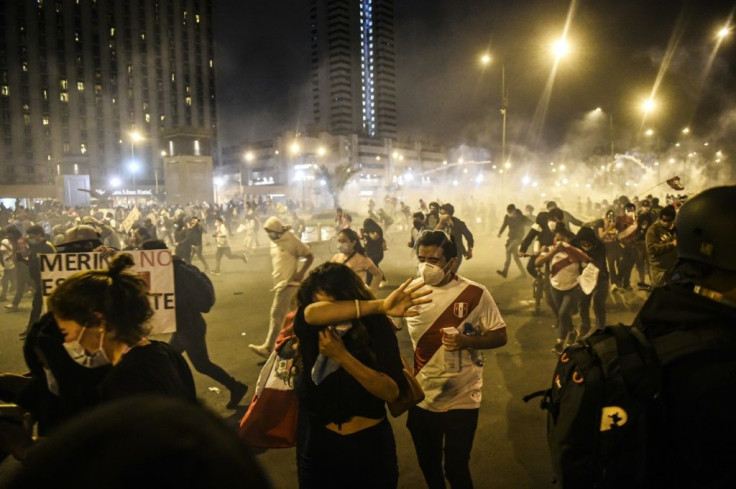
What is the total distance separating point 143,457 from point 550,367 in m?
6.10

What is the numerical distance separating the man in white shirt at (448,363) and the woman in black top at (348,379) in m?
0.66

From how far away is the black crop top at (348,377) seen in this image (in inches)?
92.8

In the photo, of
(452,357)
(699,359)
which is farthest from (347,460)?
(699,359)

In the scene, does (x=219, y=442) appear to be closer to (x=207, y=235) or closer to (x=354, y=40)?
(x=207, y=235)

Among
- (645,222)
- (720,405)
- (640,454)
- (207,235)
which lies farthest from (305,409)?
(207,235)

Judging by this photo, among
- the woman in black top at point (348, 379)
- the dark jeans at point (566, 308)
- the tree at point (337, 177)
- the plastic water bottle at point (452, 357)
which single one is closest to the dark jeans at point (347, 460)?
the woman in black top at point (348, 379)

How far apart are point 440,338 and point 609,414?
1745 millimetres

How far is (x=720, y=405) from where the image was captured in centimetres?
141

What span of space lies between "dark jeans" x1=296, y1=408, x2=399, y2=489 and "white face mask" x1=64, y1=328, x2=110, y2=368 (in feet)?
3.59

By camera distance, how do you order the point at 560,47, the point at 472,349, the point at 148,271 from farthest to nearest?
the point at 560,47
the point at 148,271
the point at 472,349

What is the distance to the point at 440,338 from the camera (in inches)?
125

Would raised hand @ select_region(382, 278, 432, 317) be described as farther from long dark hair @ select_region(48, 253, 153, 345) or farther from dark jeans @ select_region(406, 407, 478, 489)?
long dark hair @ select_region(48, 253, 153, 345)

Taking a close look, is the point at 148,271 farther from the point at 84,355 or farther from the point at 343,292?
the point at 343,292

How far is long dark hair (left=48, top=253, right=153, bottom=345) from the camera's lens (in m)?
2.31
